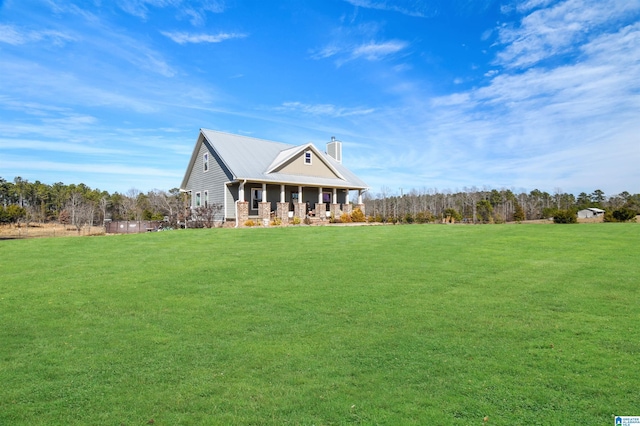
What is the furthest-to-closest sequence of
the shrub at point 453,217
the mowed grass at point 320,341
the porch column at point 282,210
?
1. the shrub at point 453,217
2. the porch column at point 282,210
3. the mowed grass at point 320,341

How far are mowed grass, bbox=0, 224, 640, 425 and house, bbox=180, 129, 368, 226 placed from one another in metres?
14.4

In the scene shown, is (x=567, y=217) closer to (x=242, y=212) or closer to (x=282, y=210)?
(x=282, y=210)

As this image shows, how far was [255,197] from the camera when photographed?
25062mm

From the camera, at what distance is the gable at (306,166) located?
26.1 m

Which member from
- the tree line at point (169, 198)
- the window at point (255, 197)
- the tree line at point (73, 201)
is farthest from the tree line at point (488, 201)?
the tree line at point (73, 201)

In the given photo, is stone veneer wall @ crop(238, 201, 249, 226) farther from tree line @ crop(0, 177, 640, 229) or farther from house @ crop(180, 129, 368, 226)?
tree line @ crop(0, 177, 640, 229)

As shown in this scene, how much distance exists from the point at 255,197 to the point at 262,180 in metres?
2.23

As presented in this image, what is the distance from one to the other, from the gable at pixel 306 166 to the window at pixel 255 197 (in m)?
1.81

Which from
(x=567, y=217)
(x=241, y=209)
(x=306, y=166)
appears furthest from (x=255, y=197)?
(x=567, y=217)

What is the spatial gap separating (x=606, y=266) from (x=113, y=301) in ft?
35.1

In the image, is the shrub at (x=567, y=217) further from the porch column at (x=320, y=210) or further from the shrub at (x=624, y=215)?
the porch column at (x=320, y=210)

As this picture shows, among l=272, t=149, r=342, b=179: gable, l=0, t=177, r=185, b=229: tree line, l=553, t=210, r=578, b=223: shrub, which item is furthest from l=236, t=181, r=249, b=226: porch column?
l=553, t=210, r=578, b=223: shrub

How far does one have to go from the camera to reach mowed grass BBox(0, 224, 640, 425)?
310cm

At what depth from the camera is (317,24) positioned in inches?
635
